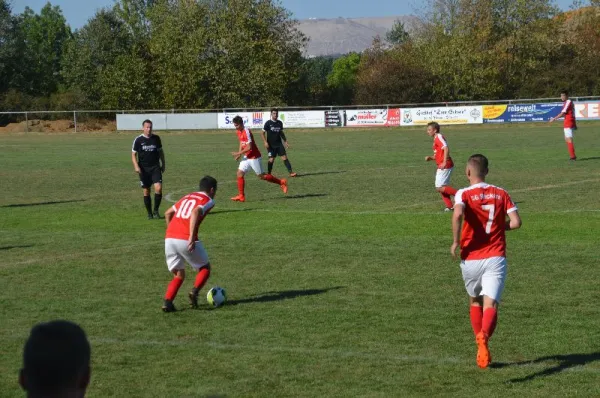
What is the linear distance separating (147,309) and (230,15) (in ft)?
219

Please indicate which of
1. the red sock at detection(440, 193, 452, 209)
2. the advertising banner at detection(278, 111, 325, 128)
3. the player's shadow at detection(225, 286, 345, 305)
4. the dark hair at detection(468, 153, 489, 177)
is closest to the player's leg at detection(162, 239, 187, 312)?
the player's shadow at detection(225, 286, 345, 305)

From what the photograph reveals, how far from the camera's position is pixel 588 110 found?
5409 cm

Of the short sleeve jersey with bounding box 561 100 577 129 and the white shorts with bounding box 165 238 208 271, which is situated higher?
the short sleeve jersey with bounding box 561 100 577 129

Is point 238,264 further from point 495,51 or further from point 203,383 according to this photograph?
point 495,51

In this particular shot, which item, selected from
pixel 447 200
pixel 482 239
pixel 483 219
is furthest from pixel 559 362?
pixel 447 200

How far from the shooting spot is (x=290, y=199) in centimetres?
2172

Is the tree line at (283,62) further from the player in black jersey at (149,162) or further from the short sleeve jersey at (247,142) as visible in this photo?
the player in black jersey at (149,162)

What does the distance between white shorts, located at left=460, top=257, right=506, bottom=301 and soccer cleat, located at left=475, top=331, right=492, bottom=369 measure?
0.36 meters

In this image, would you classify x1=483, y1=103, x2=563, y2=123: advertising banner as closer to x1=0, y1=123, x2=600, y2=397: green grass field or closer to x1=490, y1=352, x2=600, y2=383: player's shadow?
x1=0, y1=123, x2=600, y2=397: green grass field

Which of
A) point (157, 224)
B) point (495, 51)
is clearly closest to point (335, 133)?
point (495, 51)

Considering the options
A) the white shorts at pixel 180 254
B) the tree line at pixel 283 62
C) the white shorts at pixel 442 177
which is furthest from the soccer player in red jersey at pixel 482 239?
the tree line at pixel 283 62

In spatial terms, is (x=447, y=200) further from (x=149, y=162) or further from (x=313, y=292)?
(x=313, y=292)

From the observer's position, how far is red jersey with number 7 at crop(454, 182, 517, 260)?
8.23 meters

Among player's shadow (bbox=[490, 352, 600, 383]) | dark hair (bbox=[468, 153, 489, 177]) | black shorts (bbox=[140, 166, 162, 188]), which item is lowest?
player's shadow (bbox=[490, 352, 600, 383])
